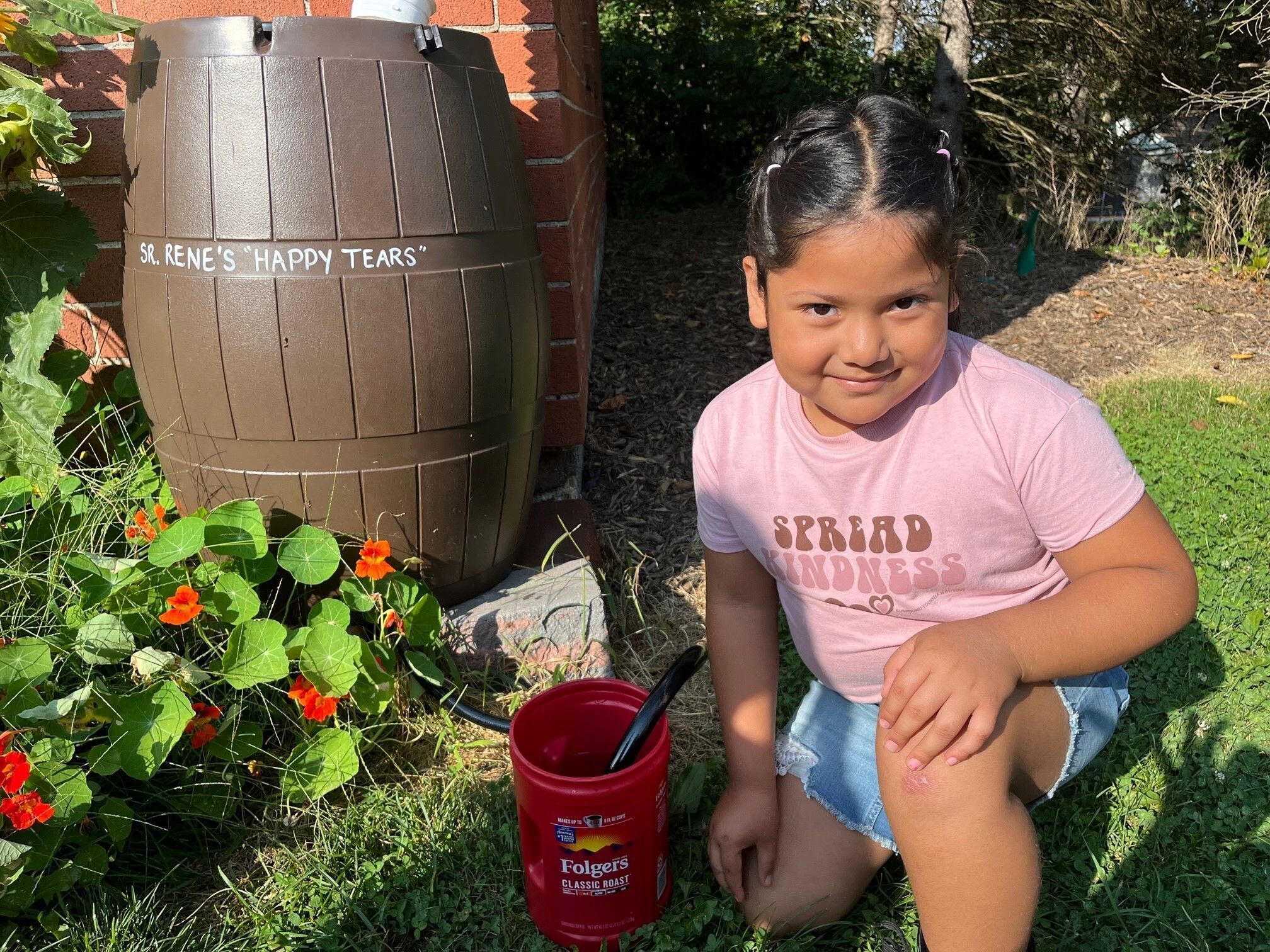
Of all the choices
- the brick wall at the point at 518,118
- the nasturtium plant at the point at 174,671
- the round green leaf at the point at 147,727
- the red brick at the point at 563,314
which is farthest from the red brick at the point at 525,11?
the round green leaf at the point at 147,727

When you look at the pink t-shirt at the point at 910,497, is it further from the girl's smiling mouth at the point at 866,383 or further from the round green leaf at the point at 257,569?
the round green leaf at the point at 257,569

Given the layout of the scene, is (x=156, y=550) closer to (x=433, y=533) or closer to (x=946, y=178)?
(x=433, y=533)

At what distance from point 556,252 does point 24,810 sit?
167 centimetres

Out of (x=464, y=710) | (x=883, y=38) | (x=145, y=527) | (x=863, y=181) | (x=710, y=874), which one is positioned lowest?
(x=710, y=874)

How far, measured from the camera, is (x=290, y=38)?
65.4 inches

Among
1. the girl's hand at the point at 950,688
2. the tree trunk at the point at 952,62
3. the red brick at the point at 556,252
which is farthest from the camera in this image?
the tree trunk at the point at 952,62

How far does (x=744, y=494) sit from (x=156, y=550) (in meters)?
1.05

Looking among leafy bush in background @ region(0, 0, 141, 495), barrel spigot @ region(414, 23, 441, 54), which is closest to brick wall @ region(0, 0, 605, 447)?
leafy bush in background @ region(0, 0, 141, 495)

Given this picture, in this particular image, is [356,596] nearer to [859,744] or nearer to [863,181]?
[859,744]

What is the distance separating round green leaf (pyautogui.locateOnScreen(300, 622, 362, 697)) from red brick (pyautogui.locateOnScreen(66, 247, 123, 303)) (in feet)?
3.98

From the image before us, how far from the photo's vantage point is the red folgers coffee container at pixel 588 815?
51.3 inches

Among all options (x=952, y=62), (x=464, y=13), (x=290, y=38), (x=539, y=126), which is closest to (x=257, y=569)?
(x=290, y=38)

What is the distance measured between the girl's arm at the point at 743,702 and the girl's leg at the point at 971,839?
304 mm

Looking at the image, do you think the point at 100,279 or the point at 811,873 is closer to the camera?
the point at 811,873
